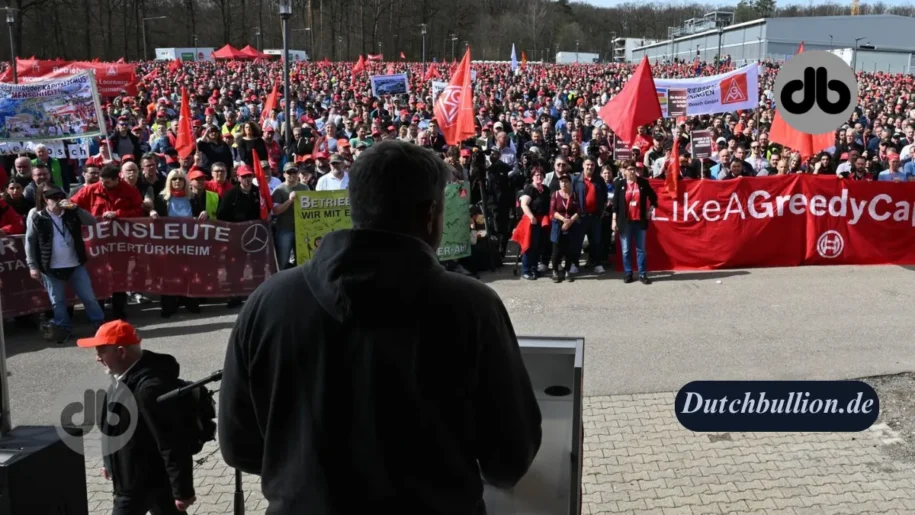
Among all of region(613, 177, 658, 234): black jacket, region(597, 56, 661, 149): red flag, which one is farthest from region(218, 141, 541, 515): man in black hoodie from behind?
region(597, 56, 661, 149): red flag

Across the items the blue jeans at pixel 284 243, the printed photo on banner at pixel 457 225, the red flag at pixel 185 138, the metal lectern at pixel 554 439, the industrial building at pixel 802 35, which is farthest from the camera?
the industrial building at pixel 802 35

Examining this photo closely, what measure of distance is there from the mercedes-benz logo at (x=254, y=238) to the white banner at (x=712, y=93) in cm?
871

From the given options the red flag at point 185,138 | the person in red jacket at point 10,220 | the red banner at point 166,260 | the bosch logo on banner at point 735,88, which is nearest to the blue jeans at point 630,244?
the red banner at point 166,260

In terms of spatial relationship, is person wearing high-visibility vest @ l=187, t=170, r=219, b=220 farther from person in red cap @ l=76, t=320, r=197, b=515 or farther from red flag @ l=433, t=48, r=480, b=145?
person in red cap @ l=76, t=320, r=197, b=515

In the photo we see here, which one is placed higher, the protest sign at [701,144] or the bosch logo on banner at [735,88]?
Result: the bosch logo on banner at [735,88]

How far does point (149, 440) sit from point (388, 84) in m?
18.5

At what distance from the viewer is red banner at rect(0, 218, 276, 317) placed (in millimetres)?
8484

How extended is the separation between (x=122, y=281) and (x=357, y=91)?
24.2m

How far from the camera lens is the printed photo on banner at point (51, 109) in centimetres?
1118

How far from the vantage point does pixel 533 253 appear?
34.3 feet

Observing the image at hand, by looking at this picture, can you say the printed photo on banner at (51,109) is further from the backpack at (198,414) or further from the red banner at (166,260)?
the backpack at (198,414)

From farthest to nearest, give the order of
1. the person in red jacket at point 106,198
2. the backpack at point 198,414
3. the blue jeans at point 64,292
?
the person in red jacket at point 106,198
the blue jeans at point 64,292
the backpack at point 198,414

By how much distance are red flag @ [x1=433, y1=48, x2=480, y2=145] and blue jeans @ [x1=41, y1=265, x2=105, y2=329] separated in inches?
237

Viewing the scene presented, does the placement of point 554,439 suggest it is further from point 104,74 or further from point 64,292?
point 104,74
